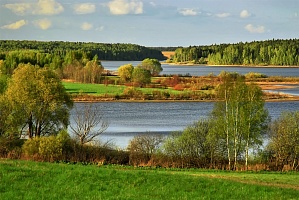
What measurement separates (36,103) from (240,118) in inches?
538

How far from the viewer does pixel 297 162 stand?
28922mm

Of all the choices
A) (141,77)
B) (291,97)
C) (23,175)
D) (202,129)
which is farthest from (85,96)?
(23,175)

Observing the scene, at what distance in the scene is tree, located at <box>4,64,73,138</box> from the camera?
34.1 metres

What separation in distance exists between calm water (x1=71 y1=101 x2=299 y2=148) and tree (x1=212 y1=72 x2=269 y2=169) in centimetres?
897

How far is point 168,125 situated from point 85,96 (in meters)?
32.8

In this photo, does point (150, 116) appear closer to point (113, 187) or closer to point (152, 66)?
point (113, 187)

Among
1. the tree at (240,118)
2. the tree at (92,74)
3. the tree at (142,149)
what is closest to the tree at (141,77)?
the tree at (92,74)

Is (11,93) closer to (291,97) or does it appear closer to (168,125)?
(168,125)

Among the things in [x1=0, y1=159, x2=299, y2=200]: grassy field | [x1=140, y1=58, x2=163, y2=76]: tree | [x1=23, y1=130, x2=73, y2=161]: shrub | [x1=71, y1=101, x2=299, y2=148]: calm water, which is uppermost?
[x1=140, y1=58, x2=163, y2=76]: tree

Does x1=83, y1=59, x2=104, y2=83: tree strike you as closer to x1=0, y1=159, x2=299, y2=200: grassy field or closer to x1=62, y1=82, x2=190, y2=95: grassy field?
x1=62, y1=82, x2=190, y2=95: grassy field

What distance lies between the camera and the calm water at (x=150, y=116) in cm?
4488

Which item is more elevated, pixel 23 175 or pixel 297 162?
pixel 23 175

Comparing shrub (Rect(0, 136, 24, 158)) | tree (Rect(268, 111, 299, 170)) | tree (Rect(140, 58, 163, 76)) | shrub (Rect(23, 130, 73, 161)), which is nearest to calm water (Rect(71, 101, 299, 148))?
shrub (Rect(0, 136, 24, 158))

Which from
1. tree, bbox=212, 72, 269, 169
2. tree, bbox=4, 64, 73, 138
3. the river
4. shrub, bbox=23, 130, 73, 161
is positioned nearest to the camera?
shrub, bbox=23, 130, 73, 161
